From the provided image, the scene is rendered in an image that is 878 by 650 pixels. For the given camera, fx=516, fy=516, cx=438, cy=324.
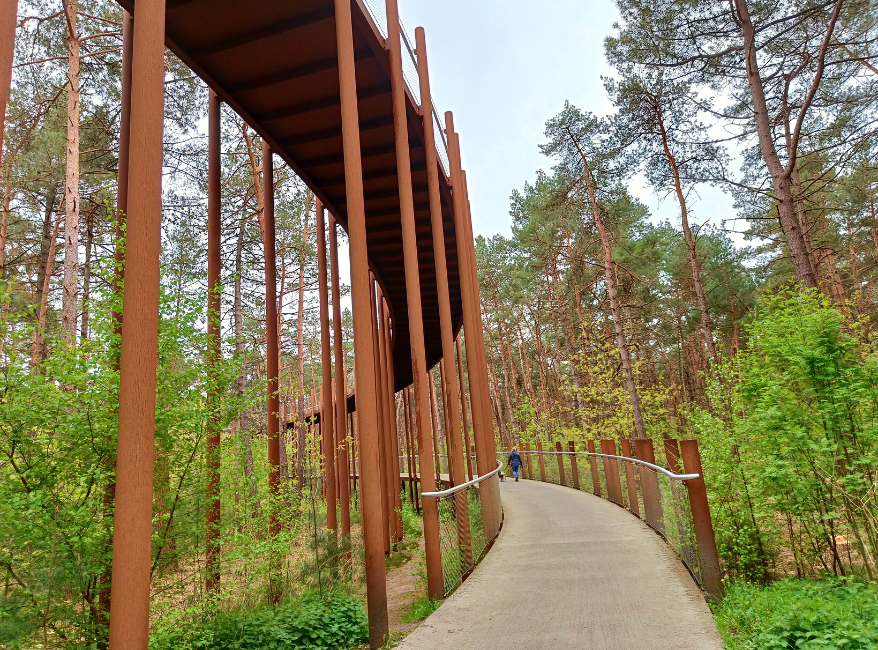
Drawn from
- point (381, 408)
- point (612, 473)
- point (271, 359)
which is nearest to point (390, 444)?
point (381, 408)

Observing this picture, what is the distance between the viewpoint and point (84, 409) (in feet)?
14.0

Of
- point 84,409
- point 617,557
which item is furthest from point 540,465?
point 84,409

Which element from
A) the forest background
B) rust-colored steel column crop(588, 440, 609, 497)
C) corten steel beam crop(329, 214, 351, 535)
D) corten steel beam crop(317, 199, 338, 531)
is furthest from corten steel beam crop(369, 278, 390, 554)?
rust-colored steel column crop(588, 440, 609, 497)

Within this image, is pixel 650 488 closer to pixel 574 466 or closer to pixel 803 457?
pixel 803 457

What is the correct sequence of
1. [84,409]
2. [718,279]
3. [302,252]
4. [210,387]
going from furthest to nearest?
[718,279]
[302,252]
[210,387]
[84,409]

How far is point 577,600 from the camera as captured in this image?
4922mm

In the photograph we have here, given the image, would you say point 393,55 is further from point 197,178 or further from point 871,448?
point 197,178

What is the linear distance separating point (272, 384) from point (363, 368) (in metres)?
3.86

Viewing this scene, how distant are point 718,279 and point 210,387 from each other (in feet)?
86.9

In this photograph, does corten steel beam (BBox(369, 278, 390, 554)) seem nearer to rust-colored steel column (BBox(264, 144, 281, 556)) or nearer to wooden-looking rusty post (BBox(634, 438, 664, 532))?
rust-colored steel column (BBox(264, 144, 281, 556))

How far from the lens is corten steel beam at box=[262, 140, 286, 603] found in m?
5.95

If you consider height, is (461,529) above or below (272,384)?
below

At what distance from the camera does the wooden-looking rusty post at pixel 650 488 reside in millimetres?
7281

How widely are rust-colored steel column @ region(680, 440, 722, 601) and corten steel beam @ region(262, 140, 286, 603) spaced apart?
14.4 ft
